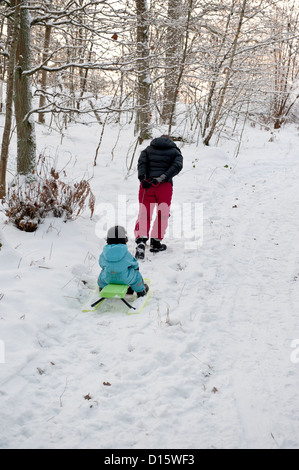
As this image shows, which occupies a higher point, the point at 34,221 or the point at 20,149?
the point at 20,149

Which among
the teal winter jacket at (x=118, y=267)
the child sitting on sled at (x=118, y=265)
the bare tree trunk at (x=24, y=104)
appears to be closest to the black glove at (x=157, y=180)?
the child sitting on sled at (x=118, y=265)

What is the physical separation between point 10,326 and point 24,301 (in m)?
0.39

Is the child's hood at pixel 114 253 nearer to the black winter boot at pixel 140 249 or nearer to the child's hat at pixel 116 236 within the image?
the child's hat at pixel 116 236

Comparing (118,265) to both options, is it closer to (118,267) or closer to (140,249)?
(118,267)

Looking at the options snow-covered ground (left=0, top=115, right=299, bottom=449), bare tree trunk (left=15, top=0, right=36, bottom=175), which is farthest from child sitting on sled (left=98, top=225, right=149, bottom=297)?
Result: bare tree trunk (left=15, top=0, right=36, bottom=175)

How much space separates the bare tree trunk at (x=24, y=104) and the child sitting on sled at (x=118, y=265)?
282 centimetres

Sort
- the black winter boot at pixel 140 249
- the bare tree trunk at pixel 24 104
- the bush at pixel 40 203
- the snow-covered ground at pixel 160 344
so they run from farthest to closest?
1. the bare tree trunk at pixel 24 104
2. the bush at pixel 40 203
3. the black winter boot at pixel 140 249
4. the snow-covered ground at pixel 160 344

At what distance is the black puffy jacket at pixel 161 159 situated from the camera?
4820 millimetres

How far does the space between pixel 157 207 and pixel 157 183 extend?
1.29ft

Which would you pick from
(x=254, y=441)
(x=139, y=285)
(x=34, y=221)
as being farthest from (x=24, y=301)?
(x=254, y=441)

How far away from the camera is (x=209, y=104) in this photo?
460 inches

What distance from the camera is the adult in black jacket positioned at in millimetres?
4816

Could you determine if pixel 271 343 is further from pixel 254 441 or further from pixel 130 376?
pixel 130 376

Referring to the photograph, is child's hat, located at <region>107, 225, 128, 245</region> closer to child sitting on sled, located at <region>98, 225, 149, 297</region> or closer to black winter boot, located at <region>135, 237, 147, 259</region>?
child sitting on sled, located at <region>98, 225, 149, 297</region>
